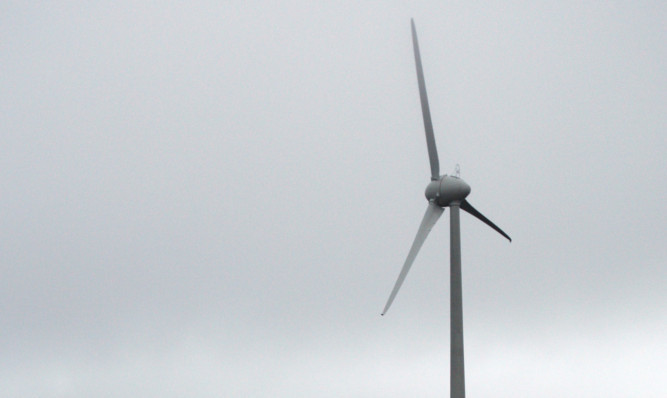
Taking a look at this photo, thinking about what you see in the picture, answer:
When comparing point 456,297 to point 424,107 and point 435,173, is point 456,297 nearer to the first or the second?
point 435,173

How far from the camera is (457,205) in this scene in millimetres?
52625

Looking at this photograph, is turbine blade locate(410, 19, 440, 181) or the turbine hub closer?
the turbine hub

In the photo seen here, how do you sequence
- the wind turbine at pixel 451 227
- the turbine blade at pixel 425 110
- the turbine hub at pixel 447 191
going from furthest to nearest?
the turbine blade at pixel 425 110
the turbine hub at pixel 447 191
the wind turbine at pixel 451 227

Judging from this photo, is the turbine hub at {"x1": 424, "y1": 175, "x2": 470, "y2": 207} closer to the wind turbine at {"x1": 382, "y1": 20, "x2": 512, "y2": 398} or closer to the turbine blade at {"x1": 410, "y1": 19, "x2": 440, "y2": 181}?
the wind turbine at {"x1": 382, "y1": 20, "x2": 512, "y2": 398}

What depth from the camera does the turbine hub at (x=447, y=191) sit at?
51.9m

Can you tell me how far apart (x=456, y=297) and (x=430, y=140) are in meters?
13.0

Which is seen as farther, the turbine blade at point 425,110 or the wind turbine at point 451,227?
the turbine blade at point 425,110

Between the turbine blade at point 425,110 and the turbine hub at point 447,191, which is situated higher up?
the turbine blade at point 425,110

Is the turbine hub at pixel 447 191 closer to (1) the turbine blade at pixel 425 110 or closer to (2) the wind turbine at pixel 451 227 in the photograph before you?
(2) the wind turbine at pixel 451 227

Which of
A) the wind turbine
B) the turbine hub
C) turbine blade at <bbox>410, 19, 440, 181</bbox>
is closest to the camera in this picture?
the wind turbine

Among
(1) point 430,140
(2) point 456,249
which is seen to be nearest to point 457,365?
(2) point 456,249

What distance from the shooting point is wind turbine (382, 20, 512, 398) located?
46125 millimetres

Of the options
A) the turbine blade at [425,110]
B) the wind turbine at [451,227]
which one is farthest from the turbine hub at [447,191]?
the turbine blade at [425,110]

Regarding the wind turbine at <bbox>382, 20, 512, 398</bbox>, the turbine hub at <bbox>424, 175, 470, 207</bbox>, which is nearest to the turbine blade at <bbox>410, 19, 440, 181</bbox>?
the wind turbine at <bbox>382, 20, 512, 398</bbox>
